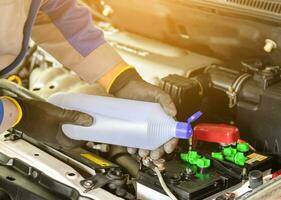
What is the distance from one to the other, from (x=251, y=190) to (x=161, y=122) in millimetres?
304

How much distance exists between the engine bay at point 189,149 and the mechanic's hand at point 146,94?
0.33 ft

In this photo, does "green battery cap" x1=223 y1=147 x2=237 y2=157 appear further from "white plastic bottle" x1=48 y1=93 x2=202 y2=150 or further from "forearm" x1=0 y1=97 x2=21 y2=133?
"forearm" x1=0 y1=97 x2=21 y2=133

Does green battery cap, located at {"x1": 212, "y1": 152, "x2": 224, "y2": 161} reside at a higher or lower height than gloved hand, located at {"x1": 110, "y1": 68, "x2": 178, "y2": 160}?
lower

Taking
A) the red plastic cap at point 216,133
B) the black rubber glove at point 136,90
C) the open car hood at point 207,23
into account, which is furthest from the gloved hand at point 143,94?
the open car hood at point 207,23

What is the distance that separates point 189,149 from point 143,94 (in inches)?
9.5

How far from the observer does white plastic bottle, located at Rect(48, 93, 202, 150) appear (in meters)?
1.77

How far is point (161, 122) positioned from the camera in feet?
5.81

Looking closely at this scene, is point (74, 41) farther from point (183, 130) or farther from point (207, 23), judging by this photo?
point (183, 130)

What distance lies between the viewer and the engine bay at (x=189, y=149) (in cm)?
175

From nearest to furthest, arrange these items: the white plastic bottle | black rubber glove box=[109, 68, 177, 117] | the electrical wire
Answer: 1. the electrical wire
2. the white plastic bottle
3. black rubber glove box=[109, 68, 177, 117]

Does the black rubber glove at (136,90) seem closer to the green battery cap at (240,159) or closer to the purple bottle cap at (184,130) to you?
the purple bottle cap at (184,130)

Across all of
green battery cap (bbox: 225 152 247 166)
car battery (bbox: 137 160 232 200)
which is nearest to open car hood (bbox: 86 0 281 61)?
green battery cap (bbox: 225 152 247 166)

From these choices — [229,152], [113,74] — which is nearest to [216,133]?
[229,152]

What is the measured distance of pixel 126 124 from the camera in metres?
1.82
